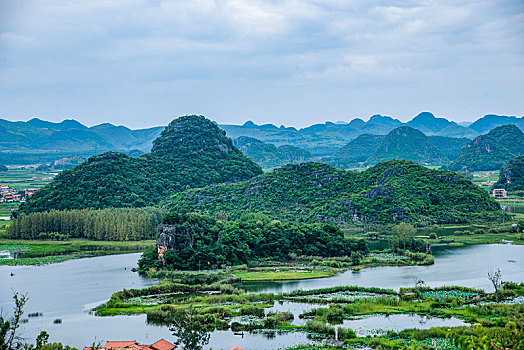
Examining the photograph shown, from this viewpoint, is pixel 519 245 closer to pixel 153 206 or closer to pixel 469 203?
pixel 469 203

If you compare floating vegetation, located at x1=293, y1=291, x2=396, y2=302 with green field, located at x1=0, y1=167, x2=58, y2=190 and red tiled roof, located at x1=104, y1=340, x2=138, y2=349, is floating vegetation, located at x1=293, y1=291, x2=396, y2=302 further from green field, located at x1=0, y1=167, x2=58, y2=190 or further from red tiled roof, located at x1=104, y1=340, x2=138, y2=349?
green field, located at x1=0, y1=167, x2=58, y2=190

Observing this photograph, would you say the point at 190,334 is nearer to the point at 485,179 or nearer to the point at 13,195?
the point at 13,195

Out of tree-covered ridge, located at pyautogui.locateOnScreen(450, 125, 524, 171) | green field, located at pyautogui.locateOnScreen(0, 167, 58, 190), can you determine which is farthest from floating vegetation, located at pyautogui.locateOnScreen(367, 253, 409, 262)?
tree-covered ridge, located at pyautogui.locateOnScreen(450, 125, 524, 171)

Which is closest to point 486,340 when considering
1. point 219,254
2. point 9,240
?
point 219,254

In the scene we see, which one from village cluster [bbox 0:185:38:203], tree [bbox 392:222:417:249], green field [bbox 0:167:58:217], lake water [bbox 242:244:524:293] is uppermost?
green field [bbox 0:167:58:217]

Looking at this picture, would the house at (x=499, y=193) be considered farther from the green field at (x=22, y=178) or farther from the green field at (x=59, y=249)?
the green field at (x=22, y=178)

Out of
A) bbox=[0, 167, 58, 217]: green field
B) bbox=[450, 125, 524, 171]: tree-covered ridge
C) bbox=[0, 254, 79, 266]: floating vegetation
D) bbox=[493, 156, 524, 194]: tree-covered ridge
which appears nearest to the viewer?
bbox=[0, 254, 79, 266]: floating vegetation
